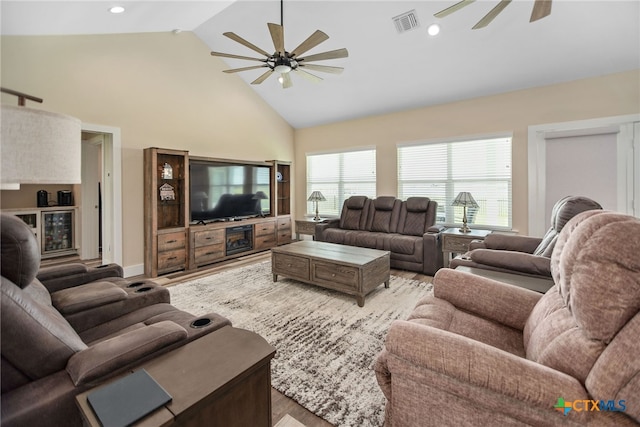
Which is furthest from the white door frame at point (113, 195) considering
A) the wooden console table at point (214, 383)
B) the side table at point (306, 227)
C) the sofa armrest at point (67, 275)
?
the wooden console table at point (214, 383)

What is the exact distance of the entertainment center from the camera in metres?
4.20

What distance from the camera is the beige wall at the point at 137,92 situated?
3.37 metres

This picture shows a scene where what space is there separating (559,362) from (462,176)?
430cm

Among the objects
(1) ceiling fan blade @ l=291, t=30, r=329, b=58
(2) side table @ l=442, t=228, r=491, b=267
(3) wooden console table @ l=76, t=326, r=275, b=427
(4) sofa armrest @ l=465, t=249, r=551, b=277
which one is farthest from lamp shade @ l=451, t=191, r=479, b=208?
(3) wooden console table @ l=76, t=326, r=275, b=427

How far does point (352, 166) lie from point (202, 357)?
212 inches

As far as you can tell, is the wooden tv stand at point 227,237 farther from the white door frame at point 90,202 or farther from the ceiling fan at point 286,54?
the ceiling fan at point 286,54

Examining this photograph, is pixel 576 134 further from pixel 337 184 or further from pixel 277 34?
pixel 277 34

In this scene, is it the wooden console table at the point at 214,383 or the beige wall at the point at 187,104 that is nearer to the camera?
the wooden console table at the point at 214,383

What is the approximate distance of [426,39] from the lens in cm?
381

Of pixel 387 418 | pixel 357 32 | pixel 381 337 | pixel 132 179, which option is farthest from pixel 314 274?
pixel 357 32

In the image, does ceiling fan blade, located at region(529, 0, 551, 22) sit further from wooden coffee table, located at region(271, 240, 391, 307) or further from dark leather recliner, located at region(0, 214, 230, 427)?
dark leather recliner, located at region(0, 214, 230, 427)

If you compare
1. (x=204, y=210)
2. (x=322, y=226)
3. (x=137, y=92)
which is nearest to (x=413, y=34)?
(x=322, y=226)

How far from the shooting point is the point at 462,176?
192 inches

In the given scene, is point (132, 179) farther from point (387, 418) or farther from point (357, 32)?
point (387, 418)
